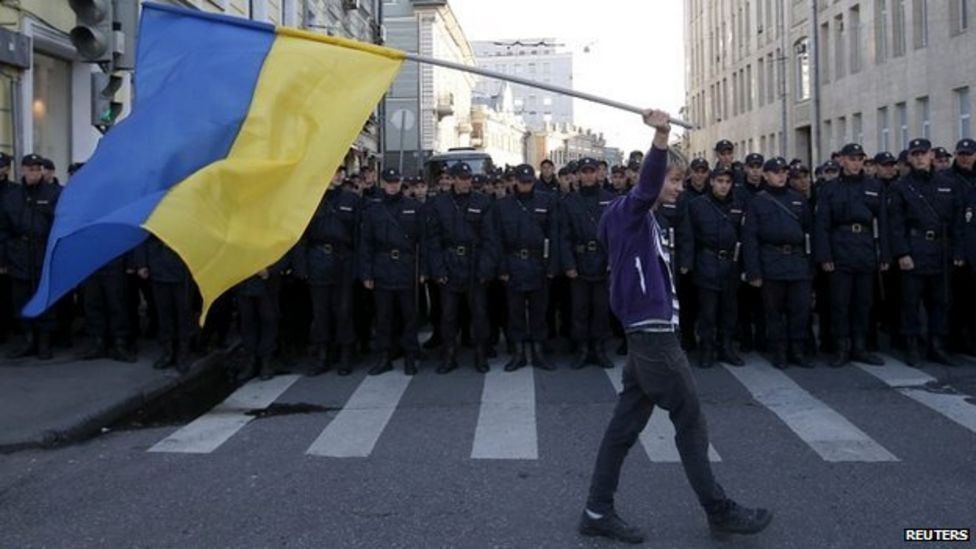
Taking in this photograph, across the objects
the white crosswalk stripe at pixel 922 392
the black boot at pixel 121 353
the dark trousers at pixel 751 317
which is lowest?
the white crosswalk stripe at pixel 922 392

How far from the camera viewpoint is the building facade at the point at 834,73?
2789cm

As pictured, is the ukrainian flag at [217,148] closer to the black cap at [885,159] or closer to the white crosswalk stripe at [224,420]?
the white crosswalk stripe at [224,420]

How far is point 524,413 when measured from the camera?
8445 mm

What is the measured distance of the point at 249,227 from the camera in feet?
19.3

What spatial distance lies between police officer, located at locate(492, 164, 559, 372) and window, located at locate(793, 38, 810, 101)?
36.6 meters

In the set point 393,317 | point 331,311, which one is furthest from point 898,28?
point 331,311

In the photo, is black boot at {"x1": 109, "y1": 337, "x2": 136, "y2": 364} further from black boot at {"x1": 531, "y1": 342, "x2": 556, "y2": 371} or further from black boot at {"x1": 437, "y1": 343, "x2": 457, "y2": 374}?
black boot at {"x1": 531, "y1": 342, "x2": 556, "y2": 371}

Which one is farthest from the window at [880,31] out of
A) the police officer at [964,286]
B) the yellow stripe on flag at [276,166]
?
the yellow stripe on flag at [276,166]

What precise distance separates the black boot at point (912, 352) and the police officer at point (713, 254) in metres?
1.74

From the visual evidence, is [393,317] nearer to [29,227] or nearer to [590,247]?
[590,247]

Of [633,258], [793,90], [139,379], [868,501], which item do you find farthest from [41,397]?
[793,90]

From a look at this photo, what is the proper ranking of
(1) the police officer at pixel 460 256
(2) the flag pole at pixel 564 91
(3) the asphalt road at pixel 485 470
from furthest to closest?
(1) the police officer at pixel 460 256 → (3) the asphalt road at pixel 485 470 → (2) the flag pole at pixel 564 91

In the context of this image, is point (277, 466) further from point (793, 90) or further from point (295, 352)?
point (793, 90)

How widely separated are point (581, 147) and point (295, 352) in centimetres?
11552
